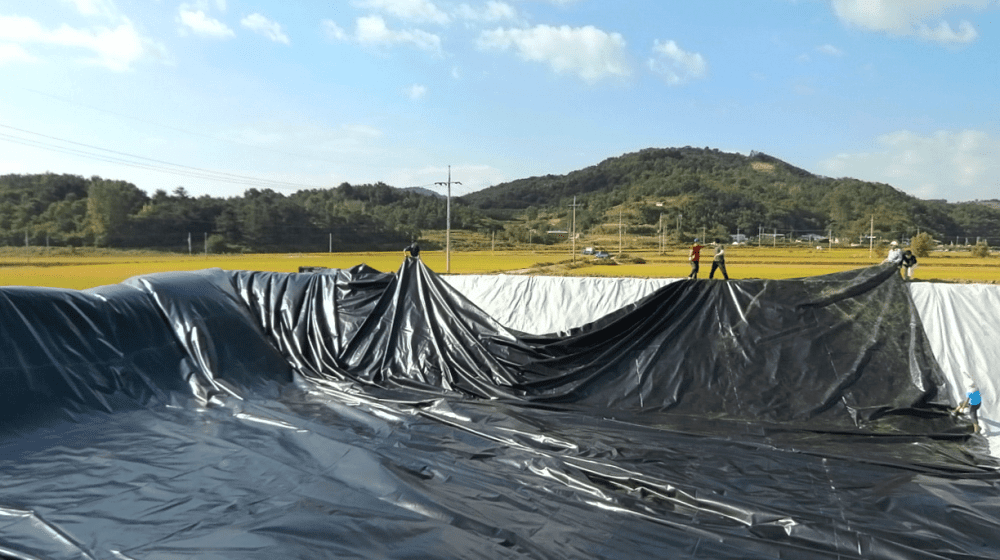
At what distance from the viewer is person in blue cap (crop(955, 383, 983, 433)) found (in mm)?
4117

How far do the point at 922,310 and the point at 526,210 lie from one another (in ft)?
304

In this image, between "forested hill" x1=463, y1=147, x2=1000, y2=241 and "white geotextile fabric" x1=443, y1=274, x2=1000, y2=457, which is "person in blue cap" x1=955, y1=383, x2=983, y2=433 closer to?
"white geotextile fabric" x1=443, y1=274, x2=1000, y2=457

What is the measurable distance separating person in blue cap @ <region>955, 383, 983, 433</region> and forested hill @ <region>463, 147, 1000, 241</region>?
192 ft

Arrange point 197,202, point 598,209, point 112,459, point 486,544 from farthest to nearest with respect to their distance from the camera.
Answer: point 598,209 < point 197,202 < point 112,459 < point 486,544

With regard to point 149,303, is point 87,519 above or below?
below

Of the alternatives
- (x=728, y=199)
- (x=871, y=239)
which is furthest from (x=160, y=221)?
(x=728, y=199)

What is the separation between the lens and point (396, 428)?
424 cm

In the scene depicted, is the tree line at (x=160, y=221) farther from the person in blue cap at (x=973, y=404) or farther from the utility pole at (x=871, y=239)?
the utility pole at (x=871, y=239)

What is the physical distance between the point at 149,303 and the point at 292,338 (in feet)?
4.57

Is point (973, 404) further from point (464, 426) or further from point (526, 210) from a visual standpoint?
point (526, 210)

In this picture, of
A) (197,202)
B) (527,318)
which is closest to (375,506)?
(527,318)

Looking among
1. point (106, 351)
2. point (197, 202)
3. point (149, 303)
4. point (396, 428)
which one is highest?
point (197, 202)

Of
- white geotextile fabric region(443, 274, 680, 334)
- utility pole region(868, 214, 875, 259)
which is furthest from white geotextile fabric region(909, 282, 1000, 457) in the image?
utility pole region(868, 214, 875, 259)

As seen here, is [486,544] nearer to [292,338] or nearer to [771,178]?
[292,338]
